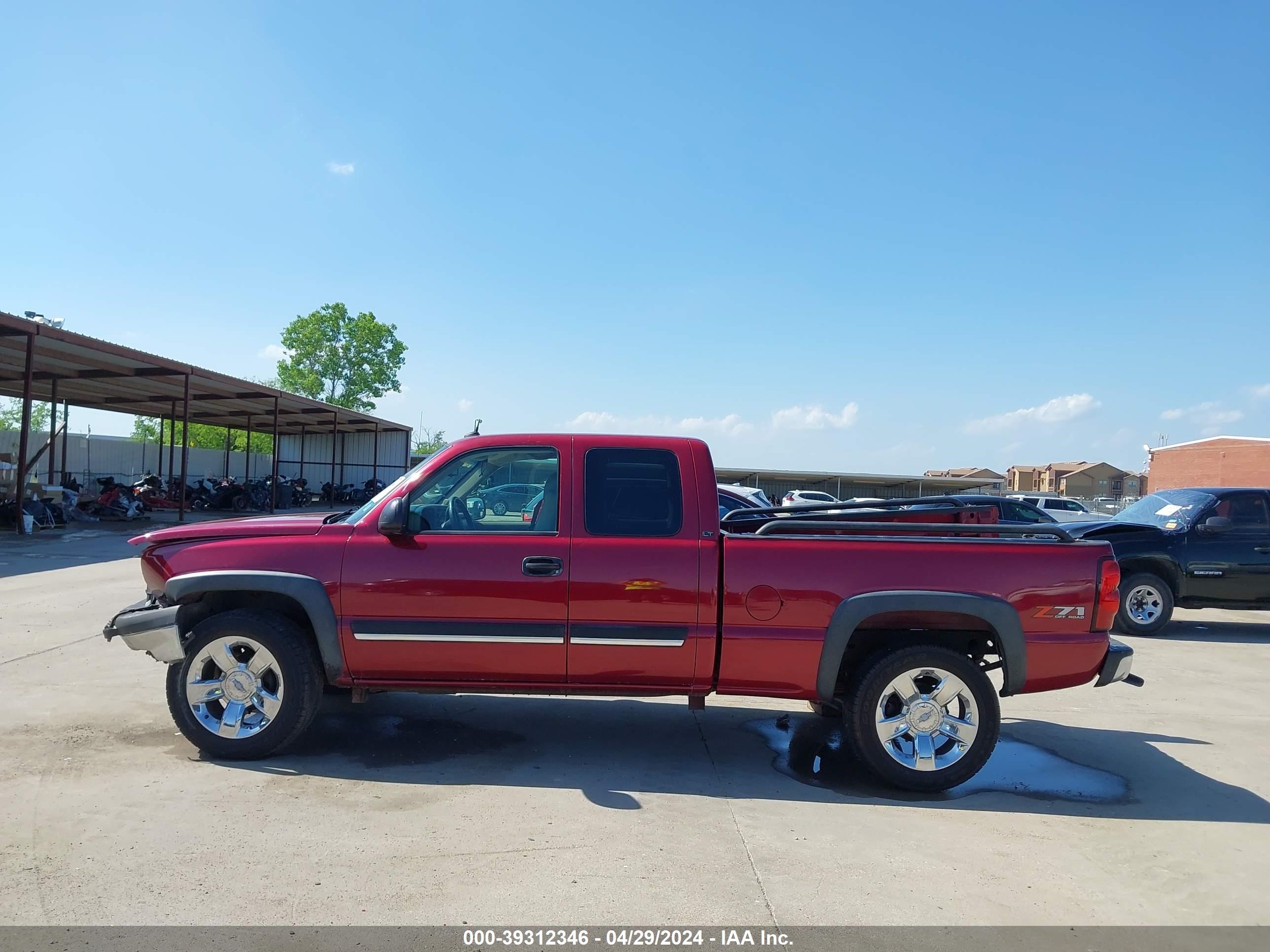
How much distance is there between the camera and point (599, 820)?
A: 4156mm

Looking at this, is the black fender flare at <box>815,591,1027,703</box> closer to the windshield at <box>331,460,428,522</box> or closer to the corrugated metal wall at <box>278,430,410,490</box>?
the windshield at <box>331,460,428,522</box>

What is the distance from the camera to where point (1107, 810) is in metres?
4.59

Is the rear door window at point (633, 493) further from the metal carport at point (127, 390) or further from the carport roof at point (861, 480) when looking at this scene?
the carport roof at point (861, 480)

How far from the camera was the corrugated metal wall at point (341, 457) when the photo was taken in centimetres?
4103

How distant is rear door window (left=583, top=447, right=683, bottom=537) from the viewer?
477cm

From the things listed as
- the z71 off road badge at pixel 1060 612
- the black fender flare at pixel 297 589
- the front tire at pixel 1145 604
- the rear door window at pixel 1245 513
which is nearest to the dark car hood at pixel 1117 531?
the front tire at pixel 1145 604

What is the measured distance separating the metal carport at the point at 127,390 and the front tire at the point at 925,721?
16.4 meters

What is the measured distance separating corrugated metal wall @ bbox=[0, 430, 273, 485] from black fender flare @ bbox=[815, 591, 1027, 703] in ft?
93.6

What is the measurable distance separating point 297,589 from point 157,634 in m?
0.85

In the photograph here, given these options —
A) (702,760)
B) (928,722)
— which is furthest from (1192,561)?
(702,760)

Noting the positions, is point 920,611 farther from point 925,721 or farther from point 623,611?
point 623,611

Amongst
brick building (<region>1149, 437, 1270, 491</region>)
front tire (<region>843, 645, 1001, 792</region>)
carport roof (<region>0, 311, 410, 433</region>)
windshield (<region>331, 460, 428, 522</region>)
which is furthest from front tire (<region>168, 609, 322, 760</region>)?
brick building (<region>1149, 437, 1270, 491</region>)

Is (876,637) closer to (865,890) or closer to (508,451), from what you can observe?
(865,890)

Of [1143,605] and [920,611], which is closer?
[920,611]
